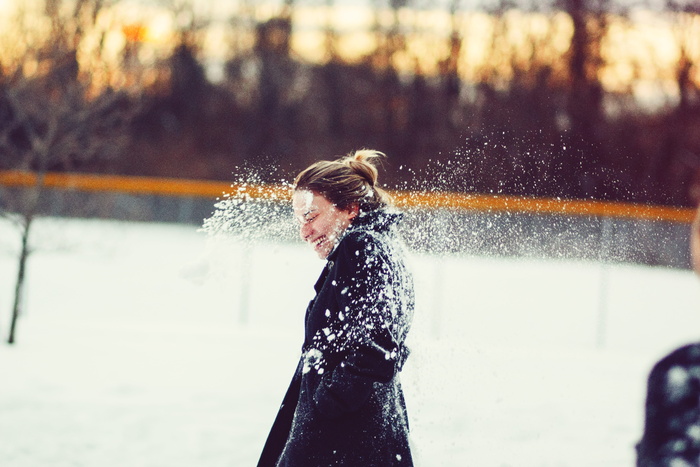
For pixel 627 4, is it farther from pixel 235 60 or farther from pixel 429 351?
pixel 429 351

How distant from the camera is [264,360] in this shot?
7422 millimetres

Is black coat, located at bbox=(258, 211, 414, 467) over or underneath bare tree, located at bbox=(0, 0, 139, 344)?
underneath

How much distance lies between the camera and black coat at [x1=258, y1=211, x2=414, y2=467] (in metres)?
2.29

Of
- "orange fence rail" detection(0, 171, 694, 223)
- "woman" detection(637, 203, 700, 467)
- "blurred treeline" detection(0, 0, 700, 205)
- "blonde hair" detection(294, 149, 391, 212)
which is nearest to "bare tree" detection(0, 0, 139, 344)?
"orange fence rail" detection(0, 171, 694, 223)

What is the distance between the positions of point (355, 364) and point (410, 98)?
25.2 metres

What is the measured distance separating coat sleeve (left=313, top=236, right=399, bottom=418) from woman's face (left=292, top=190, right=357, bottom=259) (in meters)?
0.15

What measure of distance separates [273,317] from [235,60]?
65.9ft

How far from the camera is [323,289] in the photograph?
247 centimetres

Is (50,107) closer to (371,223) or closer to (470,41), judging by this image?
(371,223)

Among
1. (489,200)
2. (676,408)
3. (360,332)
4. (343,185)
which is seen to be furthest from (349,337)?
(489,200)

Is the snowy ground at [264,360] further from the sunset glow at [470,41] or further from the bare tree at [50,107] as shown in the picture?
the sunset glow at [470,41]

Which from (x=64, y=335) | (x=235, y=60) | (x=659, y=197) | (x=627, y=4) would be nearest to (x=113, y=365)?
(x=64, y=335)

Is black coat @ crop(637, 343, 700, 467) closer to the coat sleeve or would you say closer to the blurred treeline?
the coat sleeve

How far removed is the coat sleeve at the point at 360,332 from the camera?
227 centimetres
